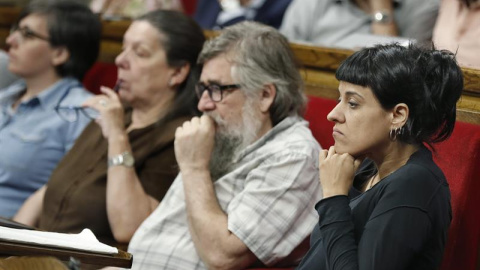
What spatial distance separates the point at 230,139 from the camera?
2.50m

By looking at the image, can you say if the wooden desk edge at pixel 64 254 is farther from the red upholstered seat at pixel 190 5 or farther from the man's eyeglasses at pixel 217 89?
the red upholstered seat at pixel 190 5

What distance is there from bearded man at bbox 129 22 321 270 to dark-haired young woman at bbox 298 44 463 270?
38 cm

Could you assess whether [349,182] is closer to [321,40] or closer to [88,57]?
[321,40]

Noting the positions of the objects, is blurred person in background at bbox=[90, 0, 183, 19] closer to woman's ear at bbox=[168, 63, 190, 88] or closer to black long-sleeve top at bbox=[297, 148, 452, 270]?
woman's ear at bbox=[168, 63, 190, 88]

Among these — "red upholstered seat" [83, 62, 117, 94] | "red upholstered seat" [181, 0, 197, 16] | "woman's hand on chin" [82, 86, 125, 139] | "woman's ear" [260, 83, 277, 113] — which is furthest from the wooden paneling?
"red upholstered seat" [181, 0, 197, 16]

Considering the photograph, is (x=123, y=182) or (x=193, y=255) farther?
(x=123, y=182)

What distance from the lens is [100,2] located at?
13.0ft

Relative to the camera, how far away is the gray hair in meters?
2.46

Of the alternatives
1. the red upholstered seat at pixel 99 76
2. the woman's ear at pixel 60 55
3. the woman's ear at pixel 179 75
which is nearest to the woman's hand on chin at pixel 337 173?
the woman's ear at pixel 179 75

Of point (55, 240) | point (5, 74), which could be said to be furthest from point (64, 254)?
point (5, 74)

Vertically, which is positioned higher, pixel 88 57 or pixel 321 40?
pixel 321 40

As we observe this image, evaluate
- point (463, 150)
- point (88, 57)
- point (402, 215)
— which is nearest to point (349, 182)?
point (402, 215)

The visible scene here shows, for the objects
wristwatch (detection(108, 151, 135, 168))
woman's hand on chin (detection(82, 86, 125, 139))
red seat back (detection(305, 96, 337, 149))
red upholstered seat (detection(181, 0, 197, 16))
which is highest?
red seat back (detection(305, 96, 337, 149))

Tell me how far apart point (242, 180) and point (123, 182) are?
45 centimetres
